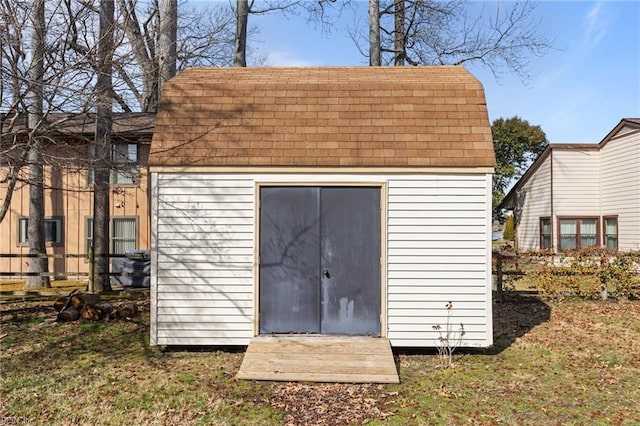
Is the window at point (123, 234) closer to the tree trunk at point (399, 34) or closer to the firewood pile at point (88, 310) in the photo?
the firewood pile at point (88, 310)

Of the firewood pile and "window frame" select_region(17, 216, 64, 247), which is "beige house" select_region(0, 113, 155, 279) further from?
the firewood pile

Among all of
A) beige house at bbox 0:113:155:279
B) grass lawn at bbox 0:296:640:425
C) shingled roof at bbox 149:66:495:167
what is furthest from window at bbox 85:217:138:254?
shingled roof at bbox 149:66:495:167

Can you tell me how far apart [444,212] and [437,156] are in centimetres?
88

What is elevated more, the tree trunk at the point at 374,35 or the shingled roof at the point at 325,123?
the tree trunk at the point at 374,35

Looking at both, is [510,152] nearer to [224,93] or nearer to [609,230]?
[609,230]

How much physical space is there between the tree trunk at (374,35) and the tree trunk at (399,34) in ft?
6.11

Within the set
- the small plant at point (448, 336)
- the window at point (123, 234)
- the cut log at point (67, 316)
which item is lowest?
the cut log at point (67, 316)

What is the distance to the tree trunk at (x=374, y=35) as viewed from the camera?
16.5m

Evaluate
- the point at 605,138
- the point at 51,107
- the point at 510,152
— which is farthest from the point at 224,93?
the point at 510,152

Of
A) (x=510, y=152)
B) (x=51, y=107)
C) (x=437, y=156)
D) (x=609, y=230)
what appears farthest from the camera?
(x=510, y=152)

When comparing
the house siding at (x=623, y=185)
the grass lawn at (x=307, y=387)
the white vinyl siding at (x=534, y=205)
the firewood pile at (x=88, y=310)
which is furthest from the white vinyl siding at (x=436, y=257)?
the white vinyl siding at (x=534, y=205)

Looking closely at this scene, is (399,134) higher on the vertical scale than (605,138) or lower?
lower

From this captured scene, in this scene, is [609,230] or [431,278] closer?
[431,278]

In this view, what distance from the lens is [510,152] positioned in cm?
3562
